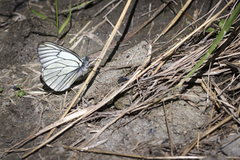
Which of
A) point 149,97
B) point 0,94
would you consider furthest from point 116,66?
point 0,94

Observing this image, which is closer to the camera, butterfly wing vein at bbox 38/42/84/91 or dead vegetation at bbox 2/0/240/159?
dead vegetation at bbox 2/0/240/159

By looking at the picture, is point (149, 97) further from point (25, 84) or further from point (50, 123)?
point (25, 84)

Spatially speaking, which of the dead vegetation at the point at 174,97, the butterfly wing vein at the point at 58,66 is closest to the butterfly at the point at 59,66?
the butterfly wing vein at the point at 58,66

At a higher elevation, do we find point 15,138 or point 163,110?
point 163,110

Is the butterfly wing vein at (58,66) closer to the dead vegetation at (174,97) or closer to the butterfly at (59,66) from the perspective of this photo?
the butterfly at (59,66)

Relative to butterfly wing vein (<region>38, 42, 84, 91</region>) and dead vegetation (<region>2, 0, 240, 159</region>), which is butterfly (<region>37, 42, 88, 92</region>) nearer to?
butterfly wing vein (<region>38, 42, 84, 91</region>)

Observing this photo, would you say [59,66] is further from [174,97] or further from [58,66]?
[174,97]

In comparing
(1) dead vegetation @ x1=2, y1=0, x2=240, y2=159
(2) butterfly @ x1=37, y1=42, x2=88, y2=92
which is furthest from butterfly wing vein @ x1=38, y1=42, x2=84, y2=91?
(1) dead vegetation @ x1=2, y1=0, x2=240, y2=159

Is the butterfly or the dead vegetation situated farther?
the butterfly
